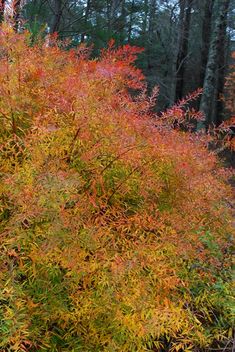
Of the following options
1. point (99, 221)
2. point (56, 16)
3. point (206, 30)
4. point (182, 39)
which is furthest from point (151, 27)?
point (99, 221)

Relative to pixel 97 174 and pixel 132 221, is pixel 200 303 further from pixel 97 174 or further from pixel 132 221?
pixel 97 174

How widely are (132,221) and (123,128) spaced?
1.65ft

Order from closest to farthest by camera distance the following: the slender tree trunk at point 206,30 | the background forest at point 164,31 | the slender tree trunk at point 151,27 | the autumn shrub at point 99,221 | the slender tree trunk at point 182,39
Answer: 1. the autumn shrub at point 99,221
2. the background forest at point 164,31
3. the slender tree trunk at point 206,30
4. the slender tree trunk at point 182,39
5. the slender tree trunk at point 151,27

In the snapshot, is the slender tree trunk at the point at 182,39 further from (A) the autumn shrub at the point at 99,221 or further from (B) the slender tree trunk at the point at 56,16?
(A) the autumn shrub at the point at 99,221

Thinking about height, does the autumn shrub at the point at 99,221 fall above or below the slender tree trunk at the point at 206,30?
below

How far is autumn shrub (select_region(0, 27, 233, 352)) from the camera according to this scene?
1.67m

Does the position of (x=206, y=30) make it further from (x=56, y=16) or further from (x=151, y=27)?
(x=56, y=16)

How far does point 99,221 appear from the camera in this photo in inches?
75.6

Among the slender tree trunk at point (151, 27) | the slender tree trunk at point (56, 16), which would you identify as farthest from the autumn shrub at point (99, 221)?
the slender tree trunk at point (151, 27)

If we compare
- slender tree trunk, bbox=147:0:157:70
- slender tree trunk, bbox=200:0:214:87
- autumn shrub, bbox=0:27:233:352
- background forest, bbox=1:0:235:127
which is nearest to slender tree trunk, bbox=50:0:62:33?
background forest, bbox=1:0:235:127

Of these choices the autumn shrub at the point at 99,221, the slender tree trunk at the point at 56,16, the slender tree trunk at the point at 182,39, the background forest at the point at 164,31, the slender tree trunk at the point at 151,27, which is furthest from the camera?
the slender tree trunk at the point at 151,27

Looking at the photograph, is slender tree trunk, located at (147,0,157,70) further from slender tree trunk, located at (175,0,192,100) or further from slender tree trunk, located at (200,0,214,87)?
slender tree trunk, located at (200,0,214,87)

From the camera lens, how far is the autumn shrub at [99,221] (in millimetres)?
1669

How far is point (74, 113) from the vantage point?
2.06 m
